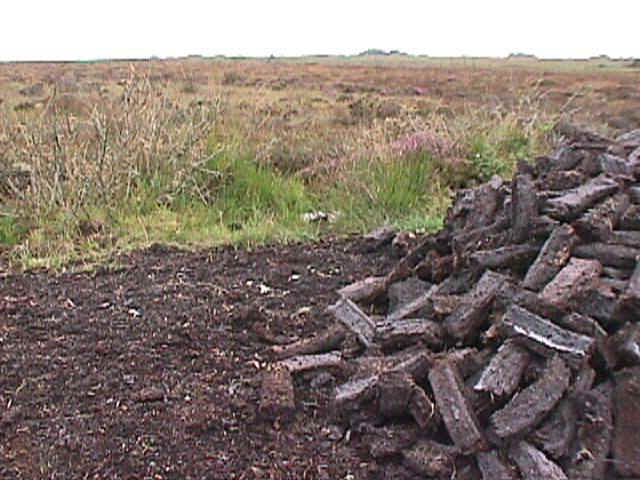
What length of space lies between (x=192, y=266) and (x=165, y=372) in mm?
1618

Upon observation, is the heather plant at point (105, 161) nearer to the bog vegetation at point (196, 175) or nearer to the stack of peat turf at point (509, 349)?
the bog vegetation at point (196, 175)

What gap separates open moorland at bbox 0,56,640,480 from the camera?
250 cm

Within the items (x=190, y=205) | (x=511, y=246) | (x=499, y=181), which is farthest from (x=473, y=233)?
(x=190, y=205)

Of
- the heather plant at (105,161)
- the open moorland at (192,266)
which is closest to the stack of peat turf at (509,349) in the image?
the open moorland at (192,266)

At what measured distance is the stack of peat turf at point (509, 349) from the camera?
7.59 ft

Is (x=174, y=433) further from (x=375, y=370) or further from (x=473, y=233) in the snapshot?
(x=473, y=233)

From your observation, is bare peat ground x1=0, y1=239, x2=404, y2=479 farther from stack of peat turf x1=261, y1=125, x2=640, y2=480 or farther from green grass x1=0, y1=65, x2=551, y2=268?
green grass x1=0, y1=65, x2=551, y2=268

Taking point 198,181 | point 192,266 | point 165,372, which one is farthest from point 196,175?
point 165,372

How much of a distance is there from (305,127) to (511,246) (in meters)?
9.50

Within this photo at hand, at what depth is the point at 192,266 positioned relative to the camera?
4566 mm

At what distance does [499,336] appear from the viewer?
106 inches

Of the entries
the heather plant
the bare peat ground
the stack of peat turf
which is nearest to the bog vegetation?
the heather plant

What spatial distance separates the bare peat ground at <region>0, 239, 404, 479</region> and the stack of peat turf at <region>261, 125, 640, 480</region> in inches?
5.5

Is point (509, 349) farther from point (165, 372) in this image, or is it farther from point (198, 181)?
point (198, 181)
